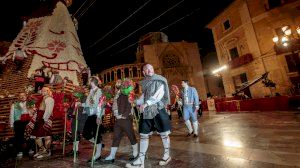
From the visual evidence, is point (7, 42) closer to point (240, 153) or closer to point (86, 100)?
point (86, 100)

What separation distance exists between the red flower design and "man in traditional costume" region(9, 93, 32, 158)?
8050mm

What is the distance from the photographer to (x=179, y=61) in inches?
1332

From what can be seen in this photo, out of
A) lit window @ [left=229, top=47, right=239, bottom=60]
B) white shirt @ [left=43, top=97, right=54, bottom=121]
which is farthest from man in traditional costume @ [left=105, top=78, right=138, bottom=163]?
lit window @ [left=229, top=47, right=239, bottom=60]

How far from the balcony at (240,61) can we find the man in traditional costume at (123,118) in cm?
2087

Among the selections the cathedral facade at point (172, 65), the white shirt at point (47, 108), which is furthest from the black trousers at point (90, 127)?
the cathedral facade at point (172, 65)

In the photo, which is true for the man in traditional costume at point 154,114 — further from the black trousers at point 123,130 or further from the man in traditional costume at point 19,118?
the man in traditional costume at point 19,118

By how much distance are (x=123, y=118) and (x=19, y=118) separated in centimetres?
452

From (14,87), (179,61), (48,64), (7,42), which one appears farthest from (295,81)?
(7,42)

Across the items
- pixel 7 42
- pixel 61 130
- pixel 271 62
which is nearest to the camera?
pixel 61 130

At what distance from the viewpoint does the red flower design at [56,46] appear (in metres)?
13.5

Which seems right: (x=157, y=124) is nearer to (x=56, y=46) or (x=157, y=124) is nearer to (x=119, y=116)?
(x=119, y=116)

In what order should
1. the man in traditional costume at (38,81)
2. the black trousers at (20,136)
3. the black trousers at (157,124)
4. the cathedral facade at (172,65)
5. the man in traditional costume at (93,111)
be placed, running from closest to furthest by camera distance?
the black trousers at (157,124) → the man in traditional costume at (93,111) → the black trousers at (20,136) → the man in traditional costume at (38,81) → the cathedral facade at (172,65)

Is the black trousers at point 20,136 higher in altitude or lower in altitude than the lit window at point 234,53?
lower

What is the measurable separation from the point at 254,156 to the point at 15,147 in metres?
7.12
